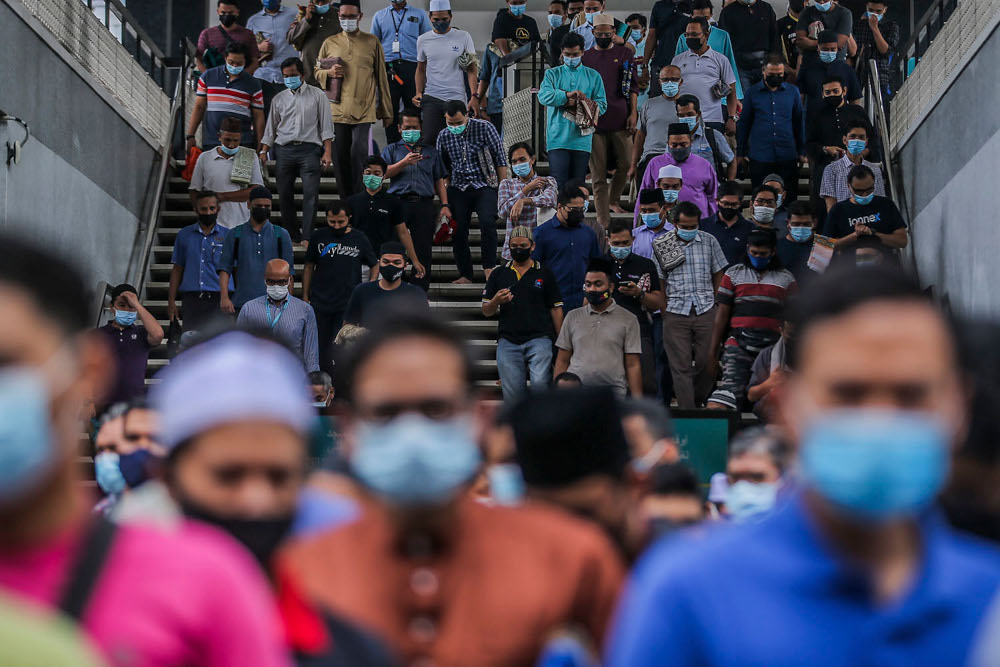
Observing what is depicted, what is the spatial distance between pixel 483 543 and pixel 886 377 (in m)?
0.92

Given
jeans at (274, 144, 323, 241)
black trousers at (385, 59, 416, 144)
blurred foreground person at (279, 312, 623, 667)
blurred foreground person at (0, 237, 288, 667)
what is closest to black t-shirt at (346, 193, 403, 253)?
jeans at (274, 144, 323, 241)

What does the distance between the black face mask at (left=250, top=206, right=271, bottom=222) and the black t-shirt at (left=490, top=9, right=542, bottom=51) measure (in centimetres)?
595

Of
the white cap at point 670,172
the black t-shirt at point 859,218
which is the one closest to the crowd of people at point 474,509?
the black t-shirt at point 859,218

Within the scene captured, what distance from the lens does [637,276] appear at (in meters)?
13.7

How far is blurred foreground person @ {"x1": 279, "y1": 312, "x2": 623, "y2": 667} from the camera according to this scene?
3.04m

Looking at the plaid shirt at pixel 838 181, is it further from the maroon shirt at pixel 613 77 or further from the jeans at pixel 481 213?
the jeans at pixel 481 213

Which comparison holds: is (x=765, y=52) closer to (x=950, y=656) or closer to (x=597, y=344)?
(x=597, y=344)

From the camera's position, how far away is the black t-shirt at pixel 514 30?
2009cm

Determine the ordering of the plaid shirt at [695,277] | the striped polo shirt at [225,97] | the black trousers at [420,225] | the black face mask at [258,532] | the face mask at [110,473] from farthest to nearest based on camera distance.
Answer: the striped polo shirt at [225,97] < the black trousers at [420,225] < the plaid shirt at [695,277] < the face mask at [110,473] < the black face mask at [258,532]

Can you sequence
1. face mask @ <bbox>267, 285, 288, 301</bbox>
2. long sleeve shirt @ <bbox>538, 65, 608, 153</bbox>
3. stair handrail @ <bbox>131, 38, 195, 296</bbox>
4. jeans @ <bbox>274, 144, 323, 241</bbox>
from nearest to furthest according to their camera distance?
face mask @ <bbox>267, 285, 288, 301</bbox> → long sleeve shirt @ <bbox>538, 65, 608, 153</bbox> → jeans @ <bbox>274, 144, 323, 241</bbox> → stair handrail @ <bbox>131, 38, 195, 296</bbox>

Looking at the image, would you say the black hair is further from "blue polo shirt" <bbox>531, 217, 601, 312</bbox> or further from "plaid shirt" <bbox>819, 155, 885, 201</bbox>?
"plaid shirt" <bbox>819, 155, 885, 201</bbox>

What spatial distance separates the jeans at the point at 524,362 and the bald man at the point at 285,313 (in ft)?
5.09

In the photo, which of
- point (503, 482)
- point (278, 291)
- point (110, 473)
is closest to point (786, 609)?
point (503, 482)

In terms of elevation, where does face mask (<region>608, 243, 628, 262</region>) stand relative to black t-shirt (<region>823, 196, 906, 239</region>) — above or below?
below
